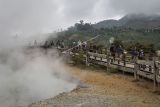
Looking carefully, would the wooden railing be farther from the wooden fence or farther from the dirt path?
the dirt path

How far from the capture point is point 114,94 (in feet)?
49.9

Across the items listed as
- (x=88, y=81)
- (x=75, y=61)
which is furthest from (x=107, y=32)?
(x=88, y=81)

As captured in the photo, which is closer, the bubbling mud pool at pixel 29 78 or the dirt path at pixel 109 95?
the dirt path at pixel 109 95

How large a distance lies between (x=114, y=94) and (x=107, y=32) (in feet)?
329

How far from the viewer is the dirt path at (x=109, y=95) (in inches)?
523

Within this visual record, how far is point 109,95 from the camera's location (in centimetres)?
1497

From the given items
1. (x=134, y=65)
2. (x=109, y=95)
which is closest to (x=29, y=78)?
(x=134, y=65)

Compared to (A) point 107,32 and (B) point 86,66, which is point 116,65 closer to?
(B) point 86,66

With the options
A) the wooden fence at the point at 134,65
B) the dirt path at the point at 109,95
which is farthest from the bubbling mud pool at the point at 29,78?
the wooden fence at the point at 134,65

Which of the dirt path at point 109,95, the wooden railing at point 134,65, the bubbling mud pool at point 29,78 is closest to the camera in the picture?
the dirt path at point 109,95

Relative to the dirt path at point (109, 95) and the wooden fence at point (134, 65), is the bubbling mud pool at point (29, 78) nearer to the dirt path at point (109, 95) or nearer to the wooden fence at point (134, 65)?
the dirt path at point (109, 95)

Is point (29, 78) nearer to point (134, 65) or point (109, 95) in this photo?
point (134, 65)

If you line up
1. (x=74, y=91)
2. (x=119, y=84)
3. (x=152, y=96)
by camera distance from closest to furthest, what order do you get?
(x=152, y=96)
(x=74, y=91)
(x=119, y=84)

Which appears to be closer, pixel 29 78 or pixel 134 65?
pixel 134 65
